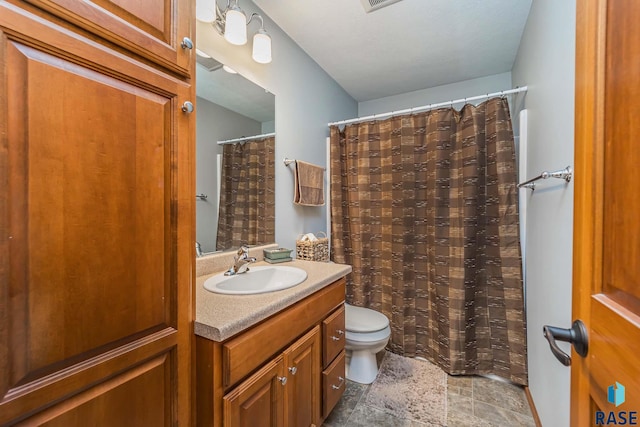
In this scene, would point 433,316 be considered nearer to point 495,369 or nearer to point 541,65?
point 495,369

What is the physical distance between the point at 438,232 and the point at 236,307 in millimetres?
1637

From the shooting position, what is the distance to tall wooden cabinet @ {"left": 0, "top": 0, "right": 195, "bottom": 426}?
47 cm

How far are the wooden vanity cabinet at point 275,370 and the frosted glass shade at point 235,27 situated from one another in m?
1.40

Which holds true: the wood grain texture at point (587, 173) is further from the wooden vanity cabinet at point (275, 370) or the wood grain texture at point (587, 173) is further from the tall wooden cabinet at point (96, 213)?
the tall wooden cabinet at point (96, 213)

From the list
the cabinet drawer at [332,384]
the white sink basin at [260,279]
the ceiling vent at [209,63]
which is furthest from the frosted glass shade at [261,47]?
the cabinet drawer at [332,384]

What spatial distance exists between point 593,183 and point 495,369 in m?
1.90

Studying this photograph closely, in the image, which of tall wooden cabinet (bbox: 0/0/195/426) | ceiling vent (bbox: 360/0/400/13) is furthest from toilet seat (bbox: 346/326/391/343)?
ceiling vent (bbox: 360/0/400/13)

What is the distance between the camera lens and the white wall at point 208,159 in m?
1.33

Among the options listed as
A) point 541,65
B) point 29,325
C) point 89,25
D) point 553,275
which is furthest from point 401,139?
point 29,325

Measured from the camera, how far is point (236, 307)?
90 cm

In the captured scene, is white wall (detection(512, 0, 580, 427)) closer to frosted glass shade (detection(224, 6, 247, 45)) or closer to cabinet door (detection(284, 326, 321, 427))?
cabinet door (detection(284, 326, 321, 427))

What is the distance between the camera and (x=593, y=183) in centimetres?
51

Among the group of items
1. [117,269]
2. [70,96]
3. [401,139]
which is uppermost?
[401,139]

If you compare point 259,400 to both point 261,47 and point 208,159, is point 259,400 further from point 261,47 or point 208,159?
point 261,47
